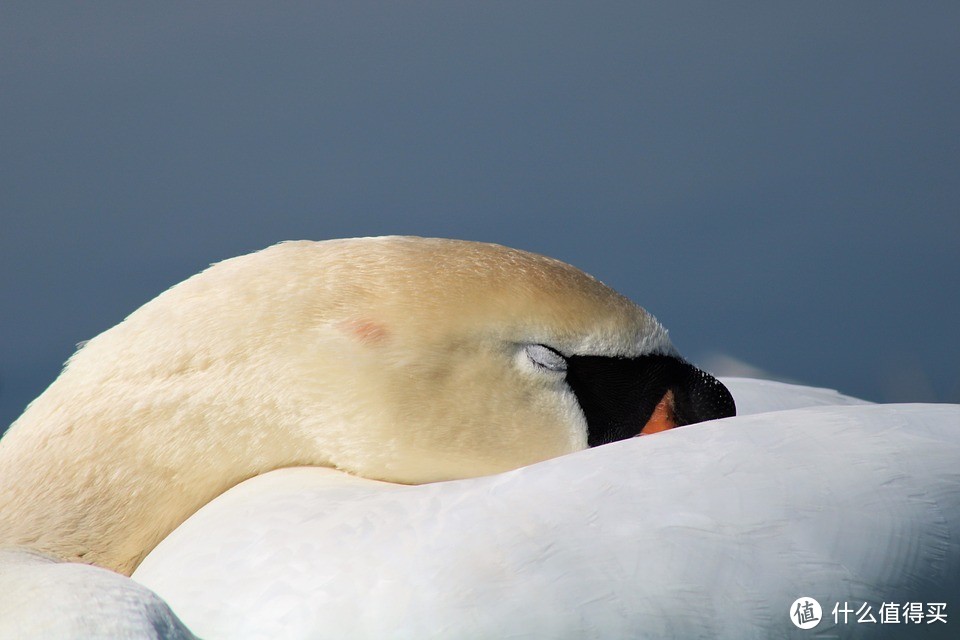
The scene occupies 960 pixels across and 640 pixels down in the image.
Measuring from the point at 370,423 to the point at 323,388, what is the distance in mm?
55

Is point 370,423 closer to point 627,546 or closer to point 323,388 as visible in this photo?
point 323,388

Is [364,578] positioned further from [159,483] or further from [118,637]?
[159,483]

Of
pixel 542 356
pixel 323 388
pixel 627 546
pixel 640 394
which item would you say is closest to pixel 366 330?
pixel 323 388

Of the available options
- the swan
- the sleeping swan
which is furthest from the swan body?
the sleeping swan

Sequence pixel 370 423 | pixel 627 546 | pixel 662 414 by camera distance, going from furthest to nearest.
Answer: pixel 662 414 < pixel 370 423 < pixel 627 546

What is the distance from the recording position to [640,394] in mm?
1207

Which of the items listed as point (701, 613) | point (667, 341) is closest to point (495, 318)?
point (667, 341)

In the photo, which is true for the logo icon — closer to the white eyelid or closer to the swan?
the swan

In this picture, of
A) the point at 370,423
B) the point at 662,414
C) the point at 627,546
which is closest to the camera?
the point at 627,546

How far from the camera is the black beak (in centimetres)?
118

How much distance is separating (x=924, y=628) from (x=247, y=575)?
49cm

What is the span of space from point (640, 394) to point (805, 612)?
1.35ft

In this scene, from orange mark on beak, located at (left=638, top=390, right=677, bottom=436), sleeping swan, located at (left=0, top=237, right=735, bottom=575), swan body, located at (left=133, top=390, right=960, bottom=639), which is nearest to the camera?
swan body, located at (left=133, top=390, right=960, bottom=639)

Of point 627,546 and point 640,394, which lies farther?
point 640,394
